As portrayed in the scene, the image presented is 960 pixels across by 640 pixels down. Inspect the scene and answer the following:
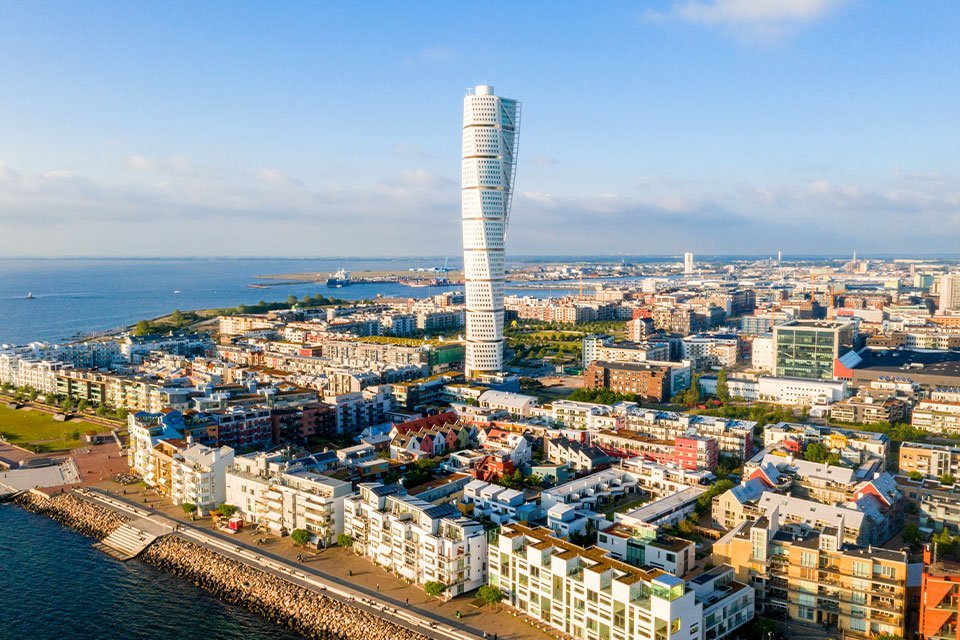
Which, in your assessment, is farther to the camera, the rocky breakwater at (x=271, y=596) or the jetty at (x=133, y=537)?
the jetty at (x=133, y=537)

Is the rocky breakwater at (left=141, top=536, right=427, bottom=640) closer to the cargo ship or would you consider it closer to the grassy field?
the grassy field

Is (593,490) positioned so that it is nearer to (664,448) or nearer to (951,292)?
(664,448)

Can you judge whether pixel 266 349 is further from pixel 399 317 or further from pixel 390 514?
pixel 390 514

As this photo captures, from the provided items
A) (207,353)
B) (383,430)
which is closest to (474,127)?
(383,430)

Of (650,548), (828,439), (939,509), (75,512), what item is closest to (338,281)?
(75,512)

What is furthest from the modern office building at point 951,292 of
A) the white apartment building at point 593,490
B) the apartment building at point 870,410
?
the white apartment building at point 593,490

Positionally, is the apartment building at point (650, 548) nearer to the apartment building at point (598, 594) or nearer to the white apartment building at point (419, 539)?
the apartment building at point (598, 594)
